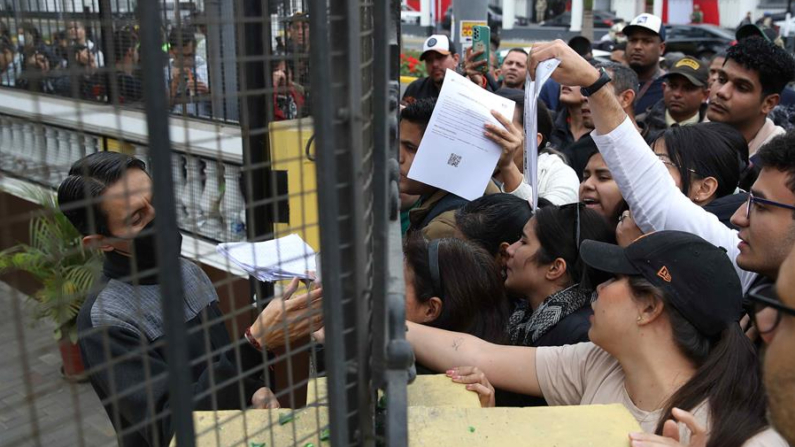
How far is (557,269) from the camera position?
274 cm

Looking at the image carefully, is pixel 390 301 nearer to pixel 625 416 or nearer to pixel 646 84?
pixel 625 416

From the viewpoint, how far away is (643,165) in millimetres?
2580

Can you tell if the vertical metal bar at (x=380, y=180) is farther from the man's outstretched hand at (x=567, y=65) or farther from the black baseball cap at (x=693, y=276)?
the man's outstretched hand at (x=567, y=65)

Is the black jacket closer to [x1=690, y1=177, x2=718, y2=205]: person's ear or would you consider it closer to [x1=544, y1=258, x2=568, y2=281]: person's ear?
[x1=544, y1=258, x2=568, y2=281]: person's ear

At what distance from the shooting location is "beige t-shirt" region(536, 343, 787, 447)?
2.12 meters

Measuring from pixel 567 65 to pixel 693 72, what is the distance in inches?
112

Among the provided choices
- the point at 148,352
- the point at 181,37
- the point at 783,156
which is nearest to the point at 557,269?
the point at 783,156

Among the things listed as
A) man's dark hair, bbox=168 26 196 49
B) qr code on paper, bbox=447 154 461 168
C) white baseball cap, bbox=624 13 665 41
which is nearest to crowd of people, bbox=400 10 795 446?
qr code on paper, bbox=447 154 461 168

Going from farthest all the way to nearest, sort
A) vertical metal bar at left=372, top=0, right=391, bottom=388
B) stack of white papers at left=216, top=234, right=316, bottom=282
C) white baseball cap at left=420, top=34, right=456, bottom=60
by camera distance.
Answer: white baseball cap at left=420, top=34, right=456, bottom=60 < stack of white papers at left=216, top=234, right=316, bottom=282 < vertical metal bar at left=372, top=0, right=391, bottom=388

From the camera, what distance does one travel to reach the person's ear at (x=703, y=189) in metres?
3.02

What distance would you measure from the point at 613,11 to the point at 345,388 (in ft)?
123

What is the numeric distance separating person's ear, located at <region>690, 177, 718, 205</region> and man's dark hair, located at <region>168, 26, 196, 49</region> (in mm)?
2303

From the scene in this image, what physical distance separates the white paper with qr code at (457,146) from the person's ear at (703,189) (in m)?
0.80

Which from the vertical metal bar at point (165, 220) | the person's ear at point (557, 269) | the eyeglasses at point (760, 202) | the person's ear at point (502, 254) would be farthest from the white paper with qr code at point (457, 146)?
the vertical metal bar at point (165, 220)
